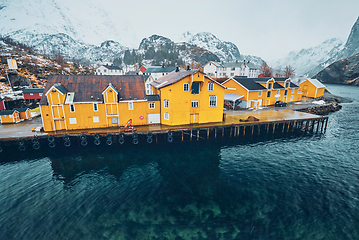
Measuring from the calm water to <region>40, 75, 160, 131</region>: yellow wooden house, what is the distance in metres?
5.82

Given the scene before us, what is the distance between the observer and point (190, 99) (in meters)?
38.1

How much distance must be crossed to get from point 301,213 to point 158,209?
15.3 metres

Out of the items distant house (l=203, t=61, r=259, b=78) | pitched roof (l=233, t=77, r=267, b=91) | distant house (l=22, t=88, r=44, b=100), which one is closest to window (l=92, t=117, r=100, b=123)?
distant house (l=22, t=88, r=44, b=100)

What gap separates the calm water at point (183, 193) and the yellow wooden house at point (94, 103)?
5820mm

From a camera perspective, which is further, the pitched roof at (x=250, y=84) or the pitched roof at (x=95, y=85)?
the pitched roof at (x=250, y=84)

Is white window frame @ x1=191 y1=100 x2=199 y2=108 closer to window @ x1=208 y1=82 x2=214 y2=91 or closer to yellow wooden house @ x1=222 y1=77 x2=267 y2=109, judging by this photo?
window @ x1=208 y1=82 x2=214 y2=91

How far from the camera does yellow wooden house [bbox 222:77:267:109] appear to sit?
55031 mm

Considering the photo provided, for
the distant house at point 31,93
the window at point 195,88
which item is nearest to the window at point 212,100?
the window at point 195,88

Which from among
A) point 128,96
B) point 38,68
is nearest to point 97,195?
point 128,96

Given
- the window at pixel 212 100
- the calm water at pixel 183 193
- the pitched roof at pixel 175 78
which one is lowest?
the calm water at pixel 183 193

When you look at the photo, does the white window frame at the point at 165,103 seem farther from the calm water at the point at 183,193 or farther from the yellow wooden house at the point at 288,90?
the yellow wooden house at the point at 288,90

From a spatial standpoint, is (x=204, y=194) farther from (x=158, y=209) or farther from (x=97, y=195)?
(x=97, y=195)

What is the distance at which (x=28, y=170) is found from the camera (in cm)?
2789

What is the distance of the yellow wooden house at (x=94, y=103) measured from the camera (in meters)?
34.0
